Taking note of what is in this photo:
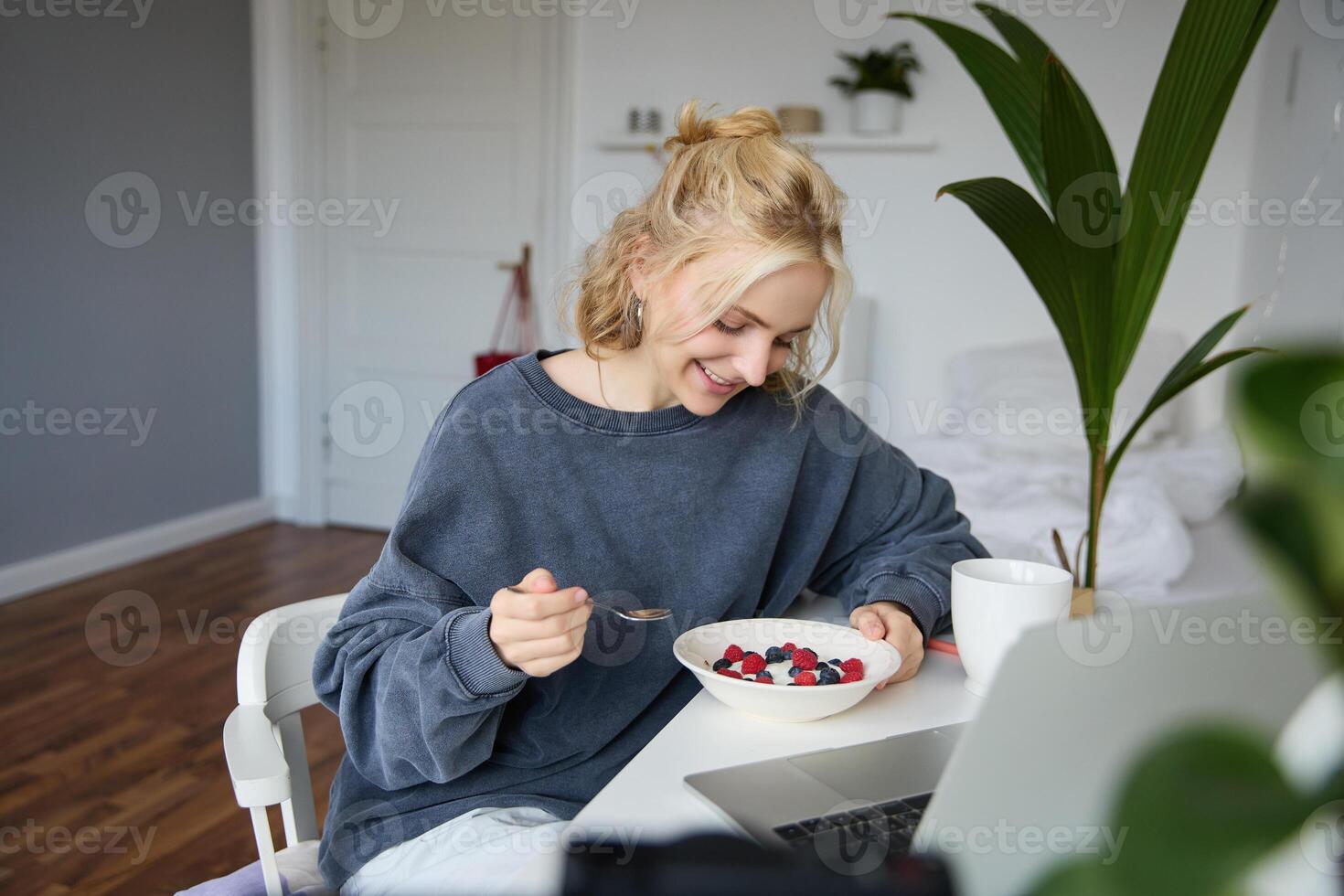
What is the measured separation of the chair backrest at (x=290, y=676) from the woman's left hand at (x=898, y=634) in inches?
20.8

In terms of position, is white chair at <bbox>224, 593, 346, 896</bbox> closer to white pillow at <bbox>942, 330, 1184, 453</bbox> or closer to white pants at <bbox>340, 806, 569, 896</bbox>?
white pants at <bbox>340, 806, 569, 896</bbox>

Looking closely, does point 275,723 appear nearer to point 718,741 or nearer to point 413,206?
point 718,741

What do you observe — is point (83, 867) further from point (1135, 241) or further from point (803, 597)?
point (1135, 241)

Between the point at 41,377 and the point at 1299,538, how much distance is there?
12.3 feet

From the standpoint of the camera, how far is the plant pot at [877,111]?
11.7ft

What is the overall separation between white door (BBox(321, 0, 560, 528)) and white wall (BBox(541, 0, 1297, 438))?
249mm

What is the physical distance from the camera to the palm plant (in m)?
1.08

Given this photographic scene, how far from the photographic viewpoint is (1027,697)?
43cm

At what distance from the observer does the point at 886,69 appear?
3.56 m

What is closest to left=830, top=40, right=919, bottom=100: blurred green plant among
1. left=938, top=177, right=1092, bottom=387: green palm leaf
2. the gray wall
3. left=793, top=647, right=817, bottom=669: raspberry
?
the gray wall

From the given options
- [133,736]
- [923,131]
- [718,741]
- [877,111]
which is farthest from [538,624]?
[923,131]

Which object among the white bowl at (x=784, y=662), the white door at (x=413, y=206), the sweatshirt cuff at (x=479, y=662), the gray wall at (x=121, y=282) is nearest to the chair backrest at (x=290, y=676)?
the sweatshirt cuff at (x=479, y=662)

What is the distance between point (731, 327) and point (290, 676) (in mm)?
561

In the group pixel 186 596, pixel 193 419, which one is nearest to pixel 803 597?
pixel 186 596
